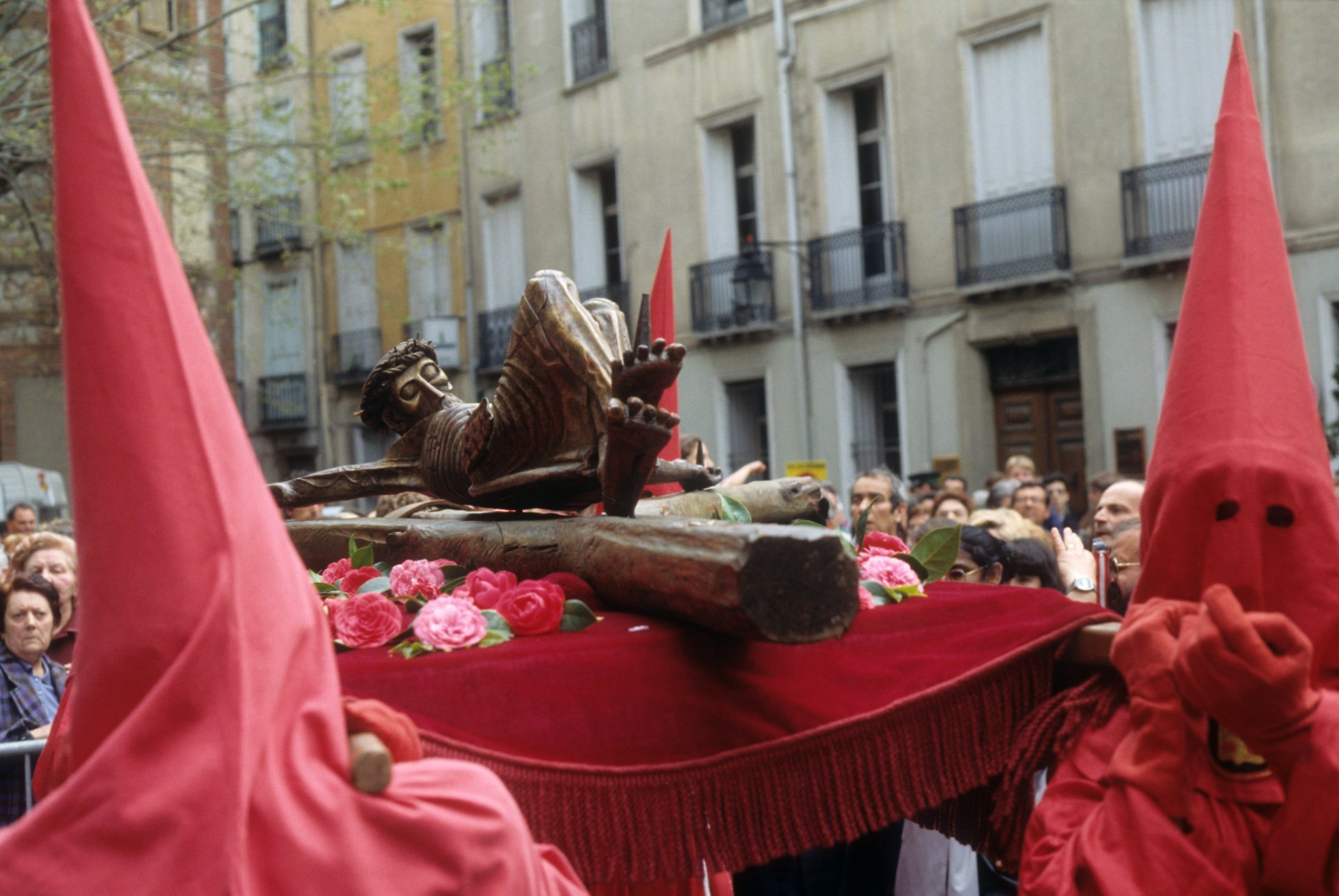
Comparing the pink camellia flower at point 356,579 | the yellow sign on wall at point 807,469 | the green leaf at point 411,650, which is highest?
the yellow sign on wall at point 807,469

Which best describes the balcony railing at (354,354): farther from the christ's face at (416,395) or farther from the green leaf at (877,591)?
the green leaf at (877,591)

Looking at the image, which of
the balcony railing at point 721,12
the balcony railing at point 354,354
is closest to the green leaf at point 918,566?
the balcony railing at point 721,12

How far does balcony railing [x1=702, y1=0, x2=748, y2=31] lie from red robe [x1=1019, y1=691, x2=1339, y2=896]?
15.4m

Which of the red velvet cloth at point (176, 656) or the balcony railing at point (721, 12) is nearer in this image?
the red velvet cloth at point (176, 656)

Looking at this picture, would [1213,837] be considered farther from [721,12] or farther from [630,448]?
[721,12]

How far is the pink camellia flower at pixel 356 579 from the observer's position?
2.84 m

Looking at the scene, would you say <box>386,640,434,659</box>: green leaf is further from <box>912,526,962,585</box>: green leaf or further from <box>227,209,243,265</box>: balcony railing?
<box>227,209,243,265</box>: balcony railing

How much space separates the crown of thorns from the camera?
357 centimetres

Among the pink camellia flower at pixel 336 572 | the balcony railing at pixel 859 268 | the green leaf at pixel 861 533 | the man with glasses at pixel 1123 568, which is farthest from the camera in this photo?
the balcony railing at pixel 859 268

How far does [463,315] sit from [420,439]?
1719cm

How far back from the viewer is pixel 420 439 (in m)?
3.55

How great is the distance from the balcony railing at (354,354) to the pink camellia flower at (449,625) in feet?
64.2

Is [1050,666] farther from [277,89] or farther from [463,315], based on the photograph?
[277,89]

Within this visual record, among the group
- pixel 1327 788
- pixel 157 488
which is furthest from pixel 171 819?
pixel 1327 788
